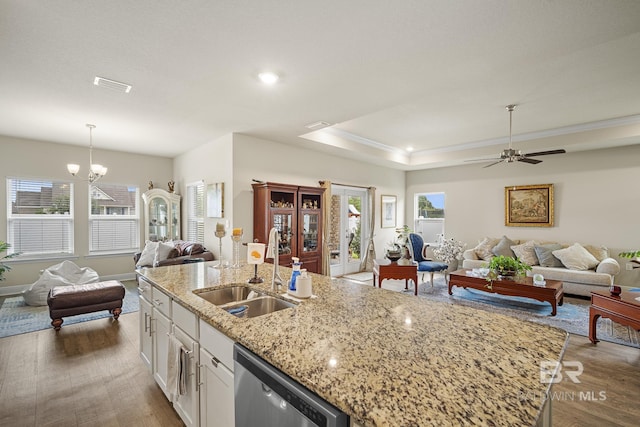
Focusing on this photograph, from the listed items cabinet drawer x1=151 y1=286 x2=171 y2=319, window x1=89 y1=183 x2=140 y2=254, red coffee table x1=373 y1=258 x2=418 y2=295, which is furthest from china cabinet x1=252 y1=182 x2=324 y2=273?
window x1=89 y1=183 x2=140 y2=254

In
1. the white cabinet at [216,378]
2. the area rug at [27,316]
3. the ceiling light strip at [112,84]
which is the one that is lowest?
the area rug at [27,316]

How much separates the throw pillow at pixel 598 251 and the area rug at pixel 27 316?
297 inches

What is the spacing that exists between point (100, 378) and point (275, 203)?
9.91 feet

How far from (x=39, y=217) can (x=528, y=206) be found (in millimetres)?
9425

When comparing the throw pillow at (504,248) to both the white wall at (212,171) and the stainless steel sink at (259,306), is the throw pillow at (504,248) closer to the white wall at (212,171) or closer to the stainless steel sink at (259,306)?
the white wall at (212,171)

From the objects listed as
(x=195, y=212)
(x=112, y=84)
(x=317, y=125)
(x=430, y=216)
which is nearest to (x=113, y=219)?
(x=195, y=212)

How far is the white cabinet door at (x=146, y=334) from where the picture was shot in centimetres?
243

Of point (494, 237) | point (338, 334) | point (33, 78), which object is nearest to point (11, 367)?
point (33, 78)

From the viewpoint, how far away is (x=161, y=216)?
6340 mm

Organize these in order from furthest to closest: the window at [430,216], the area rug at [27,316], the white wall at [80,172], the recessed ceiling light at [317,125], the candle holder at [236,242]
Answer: the window at [430,216] < the white wall at [80,172] < the recessed ceiling light at [317,125] < the area rug at [27,316] < the candle holder at [236,242]

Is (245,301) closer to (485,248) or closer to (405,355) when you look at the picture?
(405,355)

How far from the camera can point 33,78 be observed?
2836 mm

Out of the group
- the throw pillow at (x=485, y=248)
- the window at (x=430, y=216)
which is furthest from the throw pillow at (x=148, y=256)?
the throw pillow at (x=485, y=248)

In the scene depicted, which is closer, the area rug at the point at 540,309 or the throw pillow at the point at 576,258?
the area rug at the point at 540,309
